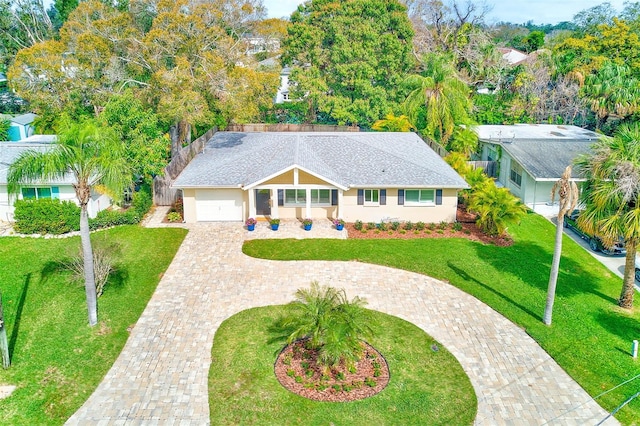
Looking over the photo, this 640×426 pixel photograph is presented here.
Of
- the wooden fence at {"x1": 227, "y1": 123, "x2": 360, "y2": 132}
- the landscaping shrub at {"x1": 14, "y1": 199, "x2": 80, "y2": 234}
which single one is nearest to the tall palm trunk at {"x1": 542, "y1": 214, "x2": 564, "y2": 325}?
the landscaping shrub at {"x1": 14, "y1": 199, "x2": 80, "y2": 234}

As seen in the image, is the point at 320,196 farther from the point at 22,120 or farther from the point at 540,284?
the point at 22,120

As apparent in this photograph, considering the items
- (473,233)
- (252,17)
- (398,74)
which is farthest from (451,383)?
(398,74)

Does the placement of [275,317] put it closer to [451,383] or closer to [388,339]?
[388,339]

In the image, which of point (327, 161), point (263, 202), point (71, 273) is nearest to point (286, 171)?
point (263, 202)

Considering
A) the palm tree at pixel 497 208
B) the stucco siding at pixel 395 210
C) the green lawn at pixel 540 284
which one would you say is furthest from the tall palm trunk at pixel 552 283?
the stucco siding at pixel 395 210

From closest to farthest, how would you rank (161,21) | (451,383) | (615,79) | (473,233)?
Result: (451,383), (473,233), (161,21), (615,79)

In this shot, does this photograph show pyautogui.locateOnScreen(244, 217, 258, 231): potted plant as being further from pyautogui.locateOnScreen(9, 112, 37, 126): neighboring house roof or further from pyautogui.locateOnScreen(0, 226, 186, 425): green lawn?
pyautogui.locateOnScreen(9, 112, 37, 126): neighboring house roof
